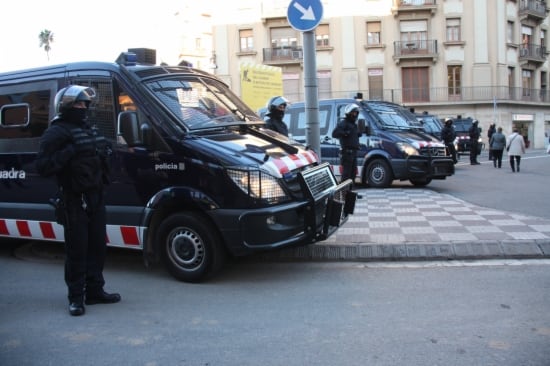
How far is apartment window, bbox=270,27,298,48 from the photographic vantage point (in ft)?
134

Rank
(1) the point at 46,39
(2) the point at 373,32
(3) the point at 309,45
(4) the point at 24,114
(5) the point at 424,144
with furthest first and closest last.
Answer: (1) the point at 46,39, (2) the point at 373,32, (5) the point at 424,144, (3) the point at 309,45, (4) the point at 24,114

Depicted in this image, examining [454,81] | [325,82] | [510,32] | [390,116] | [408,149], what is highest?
[510,32]

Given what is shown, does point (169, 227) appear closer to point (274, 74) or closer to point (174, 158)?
point (174, 158)

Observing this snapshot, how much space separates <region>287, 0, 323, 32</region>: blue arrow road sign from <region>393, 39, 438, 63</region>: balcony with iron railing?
3423 centimetres

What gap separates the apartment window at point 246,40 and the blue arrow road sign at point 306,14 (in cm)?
3504

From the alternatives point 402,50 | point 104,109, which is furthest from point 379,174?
point 402,50

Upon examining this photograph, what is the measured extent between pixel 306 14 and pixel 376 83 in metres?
34.4

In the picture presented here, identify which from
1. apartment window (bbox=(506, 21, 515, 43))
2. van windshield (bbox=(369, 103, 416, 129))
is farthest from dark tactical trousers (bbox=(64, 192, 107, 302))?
apartment window (bbox=(506, 21, 515, 43))

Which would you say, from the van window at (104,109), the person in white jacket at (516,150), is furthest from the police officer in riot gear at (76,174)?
the person in white jacket at (516,150)

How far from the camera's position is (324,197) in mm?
5375

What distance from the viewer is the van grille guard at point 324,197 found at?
515 cm

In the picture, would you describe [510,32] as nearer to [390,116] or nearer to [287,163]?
[390,116]

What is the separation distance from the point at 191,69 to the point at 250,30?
3676 cm

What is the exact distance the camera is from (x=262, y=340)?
3.76 meters
